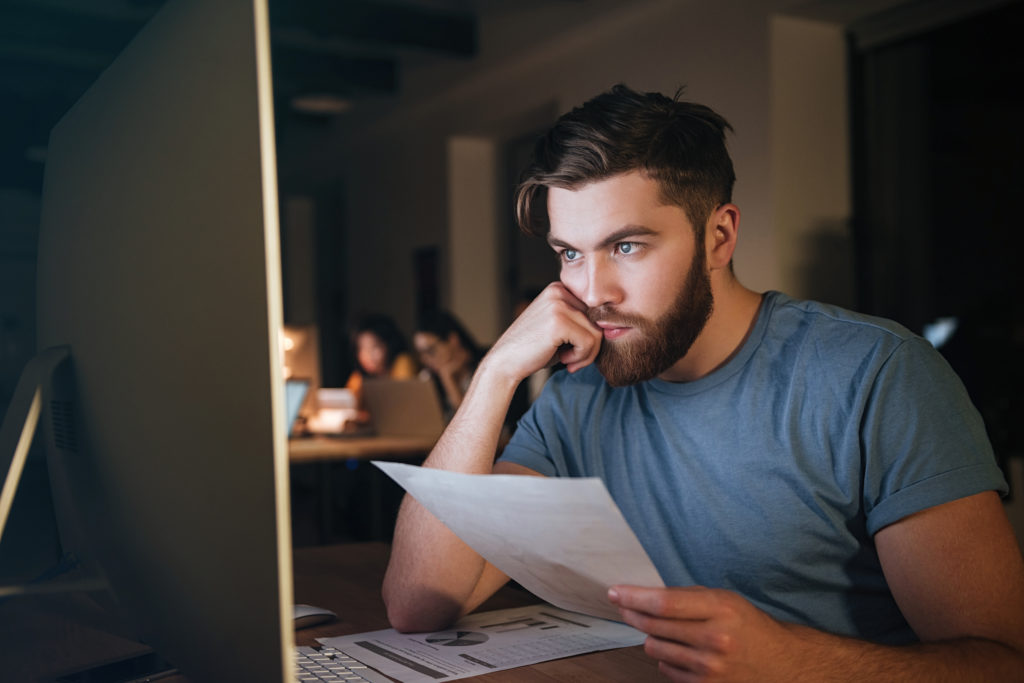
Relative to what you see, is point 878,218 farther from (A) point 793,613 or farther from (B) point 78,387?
(B) point 78,387

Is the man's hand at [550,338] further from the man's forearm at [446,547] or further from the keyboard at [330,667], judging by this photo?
the keyboard at [330,667]

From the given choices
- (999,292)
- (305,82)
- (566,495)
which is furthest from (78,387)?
(305,82)

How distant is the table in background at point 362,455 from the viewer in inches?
147

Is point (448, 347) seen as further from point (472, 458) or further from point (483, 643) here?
point (483, 643)

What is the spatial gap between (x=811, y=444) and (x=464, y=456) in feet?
1.46

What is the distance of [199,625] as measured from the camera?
64 centimetres

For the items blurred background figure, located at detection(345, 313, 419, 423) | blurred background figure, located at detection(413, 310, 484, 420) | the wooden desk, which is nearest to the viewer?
the wooden desk

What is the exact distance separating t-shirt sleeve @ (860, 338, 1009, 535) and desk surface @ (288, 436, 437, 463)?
8.90 ft

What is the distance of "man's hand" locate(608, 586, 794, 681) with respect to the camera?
72cm

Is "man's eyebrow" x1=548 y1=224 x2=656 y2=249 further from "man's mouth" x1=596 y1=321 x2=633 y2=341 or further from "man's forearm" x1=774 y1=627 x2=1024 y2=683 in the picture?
"man's forearm" x1=774 y1=627 x2=1024 y2=683

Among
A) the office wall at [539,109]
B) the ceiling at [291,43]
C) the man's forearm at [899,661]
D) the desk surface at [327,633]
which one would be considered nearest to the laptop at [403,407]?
the office wall at [539,109]

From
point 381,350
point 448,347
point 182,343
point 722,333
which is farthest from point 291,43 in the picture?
point 182,343

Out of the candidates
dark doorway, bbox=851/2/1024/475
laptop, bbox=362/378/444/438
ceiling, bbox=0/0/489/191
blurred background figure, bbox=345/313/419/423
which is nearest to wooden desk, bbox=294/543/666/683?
laptop, bbox=362/378/444/438

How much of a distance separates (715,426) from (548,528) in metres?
0.52
